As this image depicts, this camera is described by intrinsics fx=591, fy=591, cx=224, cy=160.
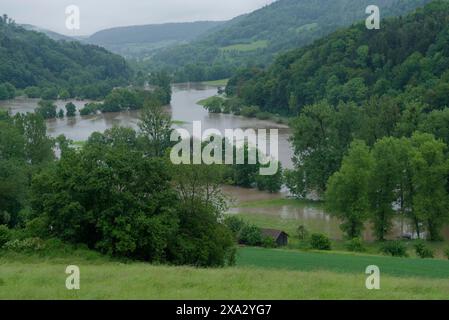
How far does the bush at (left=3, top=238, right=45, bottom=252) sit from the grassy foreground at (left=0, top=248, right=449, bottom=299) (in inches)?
74.0

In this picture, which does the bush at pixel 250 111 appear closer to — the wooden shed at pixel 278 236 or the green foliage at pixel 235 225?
the wooden shed at pixel 278 236

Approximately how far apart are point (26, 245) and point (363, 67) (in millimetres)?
83923

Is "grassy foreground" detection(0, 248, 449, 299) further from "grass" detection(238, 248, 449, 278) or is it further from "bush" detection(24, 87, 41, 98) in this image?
"bush" detection(24, 87, 41, 98)

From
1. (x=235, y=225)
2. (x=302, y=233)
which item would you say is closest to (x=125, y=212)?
(x=235, y=225)

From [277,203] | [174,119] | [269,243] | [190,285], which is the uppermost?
[174,119]

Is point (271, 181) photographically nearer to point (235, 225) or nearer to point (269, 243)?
point (235, 225)

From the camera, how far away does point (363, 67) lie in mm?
96562

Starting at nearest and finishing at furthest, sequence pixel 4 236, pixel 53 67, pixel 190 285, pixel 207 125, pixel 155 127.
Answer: pixel 190 285 < pixel 4 236 < pixel 155 127 < pixel 207 125 < pixel 53 67

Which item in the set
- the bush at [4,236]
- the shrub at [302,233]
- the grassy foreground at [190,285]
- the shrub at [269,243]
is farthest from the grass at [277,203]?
the grassy foreground at [190,285]

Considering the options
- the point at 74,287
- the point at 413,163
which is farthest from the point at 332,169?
the point at 74,287

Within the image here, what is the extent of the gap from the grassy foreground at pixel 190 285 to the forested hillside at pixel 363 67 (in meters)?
60.0

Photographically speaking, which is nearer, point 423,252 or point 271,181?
point 423,252

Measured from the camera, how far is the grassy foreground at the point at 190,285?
44.5 ft
